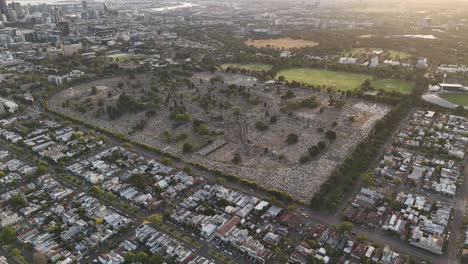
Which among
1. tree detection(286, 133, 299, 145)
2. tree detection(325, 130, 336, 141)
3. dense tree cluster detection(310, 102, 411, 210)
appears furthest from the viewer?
tree detection(325, 130, 336, 141)

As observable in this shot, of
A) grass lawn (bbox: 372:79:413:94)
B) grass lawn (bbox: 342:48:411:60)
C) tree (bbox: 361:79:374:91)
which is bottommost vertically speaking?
grass lawn (bbox: 372:79:413:94)

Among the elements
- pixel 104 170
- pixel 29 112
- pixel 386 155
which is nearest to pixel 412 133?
pixel 386 155

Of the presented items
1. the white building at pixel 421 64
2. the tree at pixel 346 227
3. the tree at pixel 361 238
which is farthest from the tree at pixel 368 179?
the white building at pixel 421 64

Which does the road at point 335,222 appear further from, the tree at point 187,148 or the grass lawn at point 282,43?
the grass lawn at point 282,43

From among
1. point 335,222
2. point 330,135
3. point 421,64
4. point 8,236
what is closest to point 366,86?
point 421,64

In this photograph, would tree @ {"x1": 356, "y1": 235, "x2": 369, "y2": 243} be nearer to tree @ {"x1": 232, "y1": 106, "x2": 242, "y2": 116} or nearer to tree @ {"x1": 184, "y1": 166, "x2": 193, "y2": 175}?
tree @ {"x1": 184, "y1": 166, "x2": 193, "y2": 175}

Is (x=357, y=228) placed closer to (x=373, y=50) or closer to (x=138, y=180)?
(x=138, y=180)

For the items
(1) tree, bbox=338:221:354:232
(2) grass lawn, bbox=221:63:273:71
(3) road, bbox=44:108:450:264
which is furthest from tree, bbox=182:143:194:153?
(2) grass lawn, bbox=221:63:273:71
